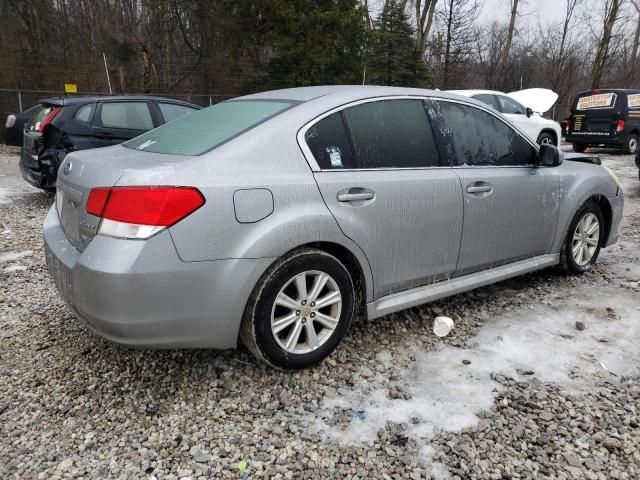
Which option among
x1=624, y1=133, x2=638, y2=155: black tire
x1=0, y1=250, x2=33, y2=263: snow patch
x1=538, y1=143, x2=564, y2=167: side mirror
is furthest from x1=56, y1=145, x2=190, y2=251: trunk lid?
x1=624, y1=133, x2=638, y2=155: black tire

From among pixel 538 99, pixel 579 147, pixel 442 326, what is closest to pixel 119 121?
pixel 442 326

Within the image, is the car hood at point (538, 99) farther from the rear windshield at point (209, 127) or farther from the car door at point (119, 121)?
the rear windshield at point (209, 127)

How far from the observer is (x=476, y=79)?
98.6ft

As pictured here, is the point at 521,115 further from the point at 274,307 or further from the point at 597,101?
the point at 274,307

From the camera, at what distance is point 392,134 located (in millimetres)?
3176

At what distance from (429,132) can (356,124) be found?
59cm

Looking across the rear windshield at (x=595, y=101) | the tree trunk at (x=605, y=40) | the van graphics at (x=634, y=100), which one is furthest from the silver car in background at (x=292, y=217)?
the tree trunk at (x=605, y=40)

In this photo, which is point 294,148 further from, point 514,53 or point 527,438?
point 514,53

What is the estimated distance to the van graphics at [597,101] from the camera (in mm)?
14172

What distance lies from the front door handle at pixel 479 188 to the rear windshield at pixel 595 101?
12.9 metres

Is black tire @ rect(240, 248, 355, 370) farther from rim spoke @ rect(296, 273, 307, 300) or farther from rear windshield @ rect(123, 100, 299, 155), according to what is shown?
rear windshield @ rect(123, 100, 299, 155)

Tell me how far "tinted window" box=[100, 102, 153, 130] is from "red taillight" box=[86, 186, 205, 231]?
5328 mm

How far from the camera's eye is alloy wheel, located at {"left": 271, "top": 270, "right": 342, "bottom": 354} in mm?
2714

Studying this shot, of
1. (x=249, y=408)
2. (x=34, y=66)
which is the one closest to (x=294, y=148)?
(x=249, y=408)
